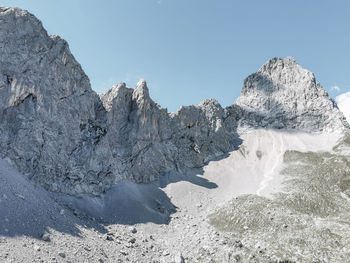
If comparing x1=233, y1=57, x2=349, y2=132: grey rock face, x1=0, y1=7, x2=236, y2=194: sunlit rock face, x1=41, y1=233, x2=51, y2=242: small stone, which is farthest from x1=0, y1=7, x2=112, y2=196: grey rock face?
x1=233, y1=57, x2=349, y2=132: grey rock face

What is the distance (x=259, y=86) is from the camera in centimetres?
12694

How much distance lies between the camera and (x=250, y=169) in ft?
277

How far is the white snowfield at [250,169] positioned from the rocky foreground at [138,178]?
1.74 feet

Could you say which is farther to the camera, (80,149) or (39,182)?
(80,149)

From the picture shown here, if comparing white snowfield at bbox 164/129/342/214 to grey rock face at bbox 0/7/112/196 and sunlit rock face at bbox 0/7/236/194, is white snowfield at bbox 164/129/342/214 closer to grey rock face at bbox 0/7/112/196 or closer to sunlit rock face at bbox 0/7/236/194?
sunlit rock face at bbox 0/7/236/194

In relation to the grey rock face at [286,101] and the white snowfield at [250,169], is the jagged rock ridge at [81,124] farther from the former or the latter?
the white snowfield at [250,169]

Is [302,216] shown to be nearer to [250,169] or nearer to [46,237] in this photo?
[250,169]

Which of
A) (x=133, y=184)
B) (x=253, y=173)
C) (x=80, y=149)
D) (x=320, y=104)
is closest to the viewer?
(x=80, y=149)

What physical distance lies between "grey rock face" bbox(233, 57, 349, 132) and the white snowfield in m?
6.44

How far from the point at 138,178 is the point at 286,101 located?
84724mm

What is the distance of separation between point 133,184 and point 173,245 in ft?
76.9

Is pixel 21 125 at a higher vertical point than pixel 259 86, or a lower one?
lower

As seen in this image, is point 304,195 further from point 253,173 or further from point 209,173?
point 209,173

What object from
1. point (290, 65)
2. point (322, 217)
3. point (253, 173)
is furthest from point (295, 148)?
point (290, 65)
